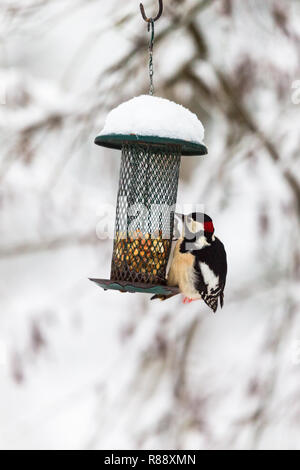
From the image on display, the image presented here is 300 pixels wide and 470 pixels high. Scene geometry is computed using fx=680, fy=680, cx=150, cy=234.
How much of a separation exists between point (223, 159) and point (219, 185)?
0.66 feet

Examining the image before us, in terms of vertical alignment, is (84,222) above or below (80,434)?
above

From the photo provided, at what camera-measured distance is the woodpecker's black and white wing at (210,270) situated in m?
2.86

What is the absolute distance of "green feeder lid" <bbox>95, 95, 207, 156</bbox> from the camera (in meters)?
2.68

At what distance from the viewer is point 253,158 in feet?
18.1

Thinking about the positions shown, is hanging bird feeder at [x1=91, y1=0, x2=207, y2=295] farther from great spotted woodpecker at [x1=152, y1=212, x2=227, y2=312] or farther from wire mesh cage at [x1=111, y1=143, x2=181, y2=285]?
great spotted woodpecker at [x1=152, y1=212, x2=227, y2=312]

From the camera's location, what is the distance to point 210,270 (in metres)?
2.90

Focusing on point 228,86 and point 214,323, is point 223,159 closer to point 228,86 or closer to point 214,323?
point 228,86

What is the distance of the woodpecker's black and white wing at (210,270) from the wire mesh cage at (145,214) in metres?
0.22

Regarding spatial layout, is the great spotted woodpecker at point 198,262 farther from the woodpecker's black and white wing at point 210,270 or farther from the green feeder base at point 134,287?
the green feeder base at point 134,287

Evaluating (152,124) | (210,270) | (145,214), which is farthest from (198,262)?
(152,124)

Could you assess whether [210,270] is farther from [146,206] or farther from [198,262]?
[146,206]

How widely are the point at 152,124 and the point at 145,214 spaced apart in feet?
1.60

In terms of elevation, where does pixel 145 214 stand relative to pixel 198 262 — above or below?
above
